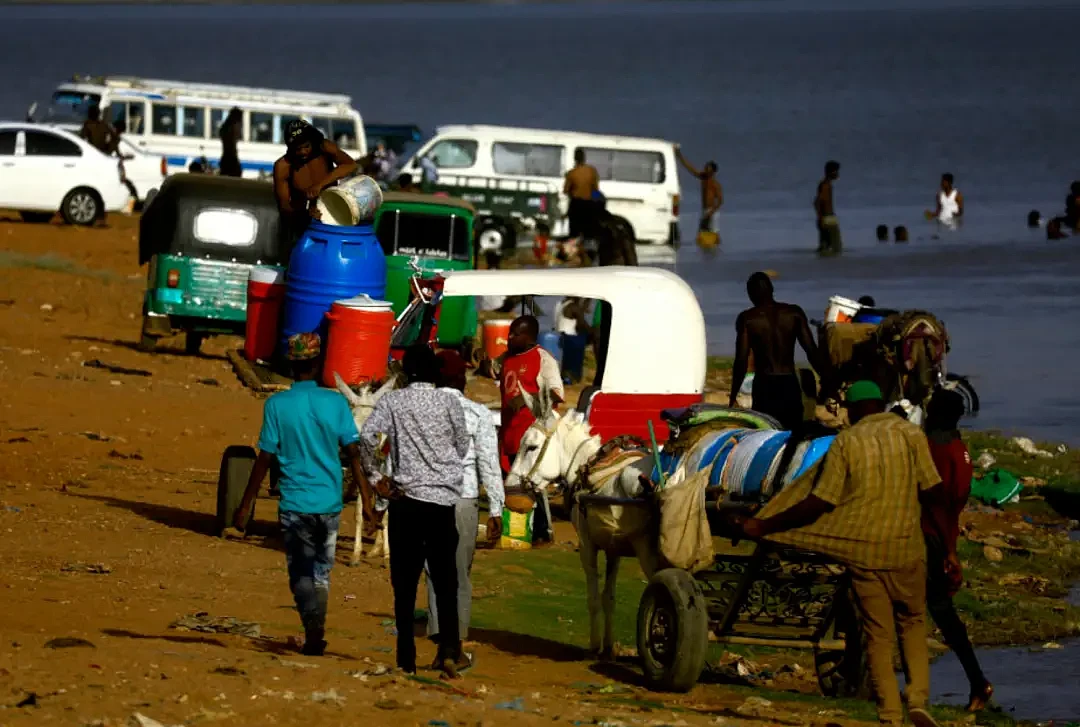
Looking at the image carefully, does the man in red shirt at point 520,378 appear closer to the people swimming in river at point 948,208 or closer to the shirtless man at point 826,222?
the shirtless man at point 826,222

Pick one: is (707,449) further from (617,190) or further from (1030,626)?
(617,190)

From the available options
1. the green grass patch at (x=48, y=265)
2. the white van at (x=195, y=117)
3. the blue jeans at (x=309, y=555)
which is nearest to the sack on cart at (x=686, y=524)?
the blue jeans at (x=309, y=555)

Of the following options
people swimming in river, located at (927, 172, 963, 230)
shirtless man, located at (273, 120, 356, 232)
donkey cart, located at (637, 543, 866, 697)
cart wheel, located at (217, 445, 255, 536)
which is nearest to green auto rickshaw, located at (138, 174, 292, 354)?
shirtless man, located at (273, 120, 356, 232)

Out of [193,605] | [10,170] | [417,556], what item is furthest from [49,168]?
[417,556]

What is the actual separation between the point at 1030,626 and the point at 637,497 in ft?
12.8

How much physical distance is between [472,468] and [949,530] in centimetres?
229

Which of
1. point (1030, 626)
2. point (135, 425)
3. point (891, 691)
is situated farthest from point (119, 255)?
point (891, 691)

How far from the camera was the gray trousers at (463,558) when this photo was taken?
394 inches

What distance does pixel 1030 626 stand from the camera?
13.4m

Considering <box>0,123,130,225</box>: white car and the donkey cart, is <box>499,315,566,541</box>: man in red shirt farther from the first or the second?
<box>0,123,130,225</box>: white car

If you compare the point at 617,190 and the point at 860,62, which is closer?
the point at 617,190

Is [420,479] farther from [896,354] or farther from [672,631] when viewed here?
[896,354]

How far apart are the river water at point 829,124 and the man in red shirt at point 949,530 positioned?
1139cm

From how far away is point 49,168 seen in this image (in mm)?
33750
